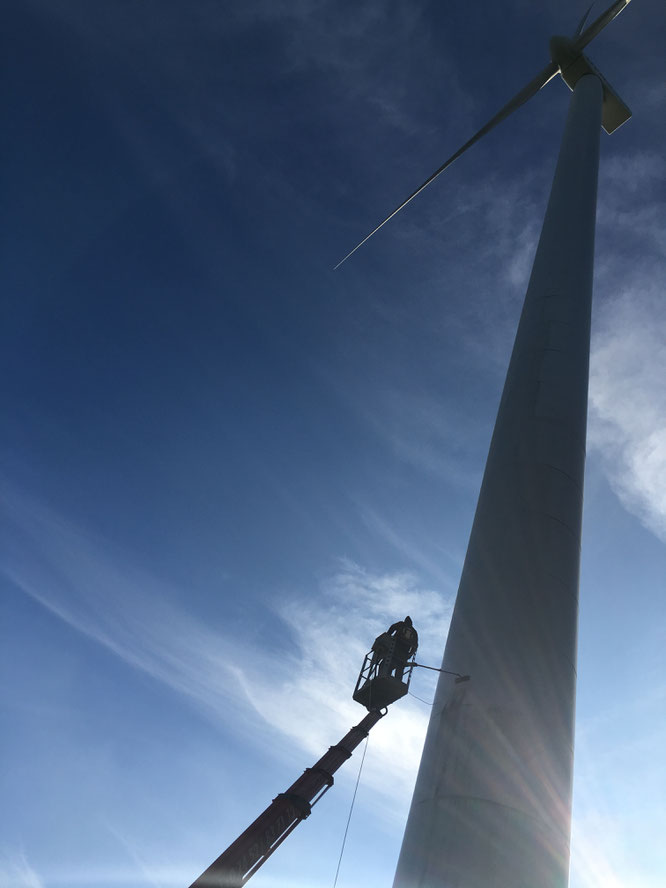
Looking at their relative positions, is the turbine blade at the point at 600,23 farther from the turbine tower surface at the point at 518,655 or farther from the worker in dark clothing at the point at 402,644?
the worker in dark clothing at the point at 402,644

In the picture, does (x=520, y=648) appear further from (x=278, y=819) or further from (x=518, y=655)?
(x=278, y=819)

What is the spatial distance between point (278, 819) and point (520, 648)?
23.2 m

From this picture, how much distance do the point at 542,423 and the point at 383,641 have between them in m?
20.1

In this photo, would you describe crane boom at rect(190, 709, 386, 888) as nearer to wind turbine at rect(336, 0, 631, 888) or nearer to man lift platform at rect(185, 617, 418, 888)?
man lift platform at rect(185, 617, 418, 888)

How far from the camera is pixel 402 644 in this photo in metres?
28.5

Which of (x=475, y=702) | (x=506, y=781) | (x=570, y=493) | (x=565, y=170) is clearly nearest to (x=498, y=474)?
(x=570, y=493)

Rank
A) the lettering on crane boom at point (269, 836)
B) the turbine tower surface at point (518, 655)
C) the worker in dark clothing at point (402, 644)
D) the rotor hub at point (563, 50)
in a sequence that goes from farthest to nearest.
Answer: the worker in dark clothing at point (402, 644) → the lettering on crane boom at point (269, 836) → the rotor hub at point (563, 50) → the turbine tower surface at point (518, 655)

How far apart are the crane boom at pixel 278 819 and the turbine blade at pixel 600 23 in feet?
97.4

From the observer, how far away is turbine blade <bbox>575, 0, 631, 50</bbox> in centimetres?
2414

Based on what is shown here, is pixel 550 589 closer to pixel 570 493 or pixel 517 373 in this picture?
pixel 570 493

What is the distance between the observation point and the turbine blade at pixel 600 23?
2414 centimetres

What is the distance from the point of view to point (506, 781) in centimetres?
707

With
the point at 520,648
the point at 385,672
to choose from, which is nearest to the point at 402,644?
the point at 385,672

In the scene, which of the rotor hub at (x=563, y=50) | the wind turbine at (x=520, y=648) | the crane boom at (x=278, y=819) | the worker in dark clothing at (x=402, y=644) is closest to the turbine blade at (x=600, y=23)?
the rotor hub at (x=563, y=50)
